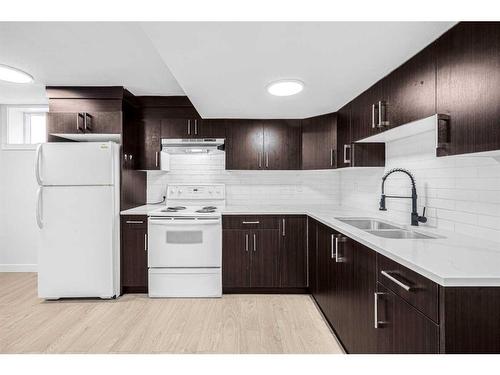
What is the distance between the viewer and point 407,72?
1.79 meters

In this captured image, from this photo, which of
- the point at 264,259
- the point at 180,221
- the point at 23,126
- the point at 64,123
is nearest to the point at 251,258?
the point at 264,259

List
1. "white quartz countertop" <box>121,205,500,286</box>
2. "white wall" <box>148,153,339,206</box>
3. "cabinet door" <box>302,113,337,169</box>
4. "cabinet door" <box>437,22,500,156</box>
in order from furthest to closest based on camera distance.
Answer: "white wall" <box>148,153,339,206</box> → "cabinet door" <box>302,113,337,169</box> → "cabinet door" <box>437,22,500,156</box> → "white quartz countertop" <box>121,205,500,286</box>

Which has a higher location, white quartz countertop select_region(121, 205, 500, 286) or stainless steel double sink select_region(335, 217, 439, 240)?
white quartz countertop select_region(121, 205, 500, 286)

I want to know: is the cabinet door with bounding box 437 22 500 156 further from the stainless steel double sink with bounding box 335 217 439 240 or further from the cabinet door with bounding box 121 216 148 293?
the cabinet door with bounding box 121 216 148 293

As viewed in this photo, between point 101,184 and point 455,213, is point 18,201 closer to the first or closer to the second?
point 101,184

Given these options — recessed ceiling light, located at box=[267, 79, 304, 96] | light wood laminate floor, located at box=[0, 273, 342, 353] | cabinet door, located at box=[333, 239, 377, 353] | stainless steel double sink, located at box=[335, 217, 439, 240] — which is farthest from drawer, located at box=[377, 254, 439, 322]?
recessed ceiling light, located at box=[267, 79, 304, 96]

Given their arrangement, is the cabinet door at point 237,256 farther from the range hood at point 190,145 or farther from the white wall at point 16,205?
the white wall at point 16,205

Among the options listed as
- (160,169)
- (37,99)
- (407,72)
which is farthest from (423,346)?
(37,99)

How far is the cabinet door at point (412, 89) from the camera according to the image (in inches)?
60.9

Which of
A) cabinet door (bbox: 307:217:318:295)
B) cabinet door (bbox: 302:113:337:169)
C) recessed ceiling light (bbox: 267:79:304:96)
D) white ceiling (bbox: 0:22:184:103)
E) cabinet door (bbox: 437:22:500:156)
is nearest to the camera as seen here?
cabinet door (bbox: 437:22:500:156)

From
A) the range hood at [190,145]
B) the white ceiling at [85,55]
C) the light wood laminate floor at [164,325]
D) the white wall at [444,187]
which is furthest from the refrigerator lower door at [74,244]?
the white wall at [444,187]

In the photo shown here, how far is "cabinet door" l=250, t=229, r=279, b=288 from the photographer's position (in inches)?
122

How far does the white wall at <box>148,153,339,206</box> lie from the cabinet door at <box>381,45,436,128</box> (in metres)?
1.86

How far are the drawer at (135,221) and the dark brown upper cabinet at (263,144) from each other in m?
1.21
